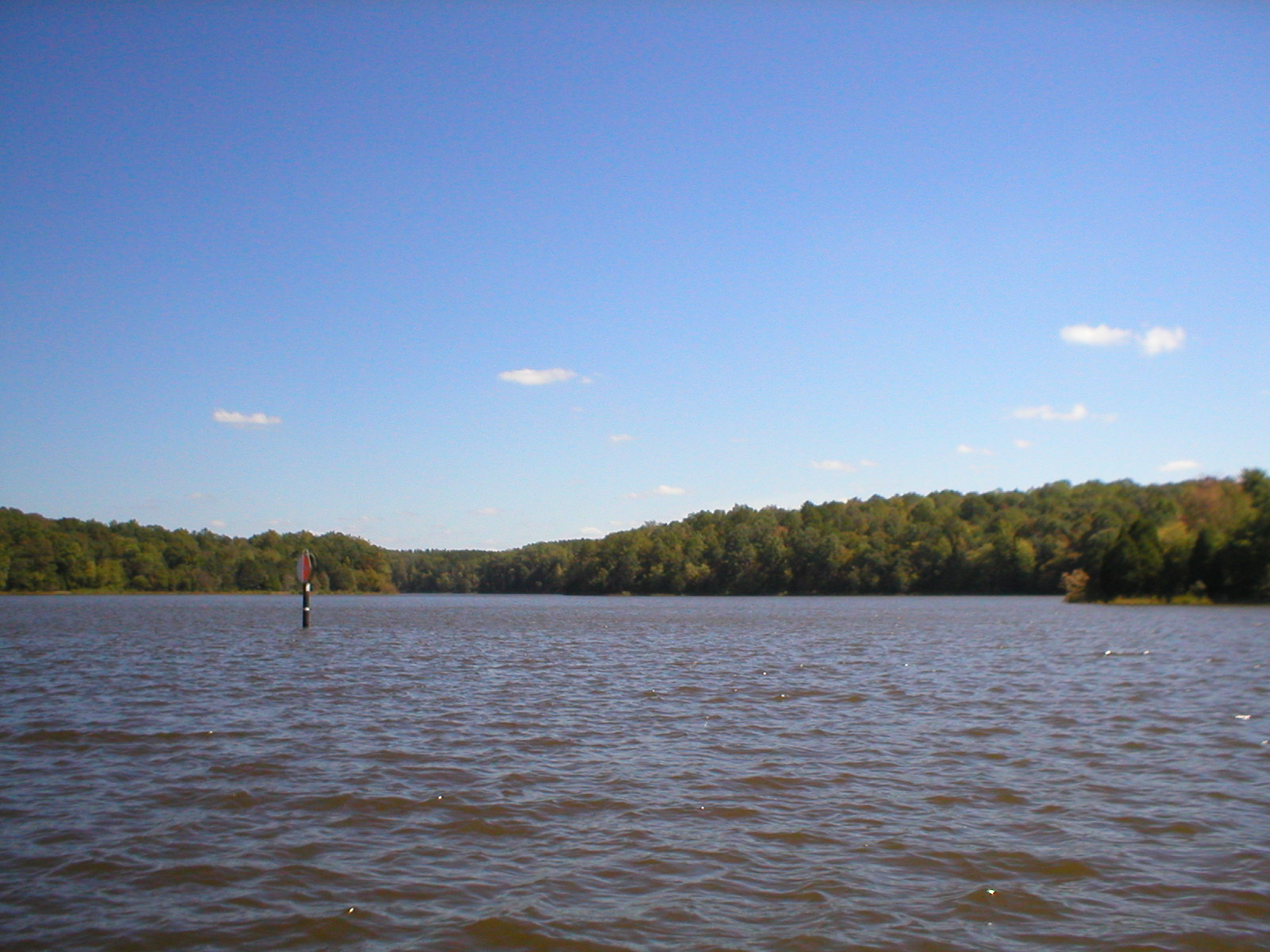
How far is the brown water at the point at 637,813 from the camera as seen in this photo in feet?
23.1

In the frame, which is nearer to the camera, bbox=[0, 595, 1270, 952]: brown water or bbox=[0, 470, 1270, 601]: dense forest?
bbox=[0, 595, 1270, 952]: brown water

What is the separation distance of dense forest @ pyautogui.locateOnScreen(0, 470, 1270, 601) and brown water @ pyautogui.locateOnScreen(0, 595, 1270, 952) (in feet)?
242

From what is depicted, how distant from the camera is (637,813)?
10.1m

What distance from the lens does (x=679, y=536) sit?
182375mm

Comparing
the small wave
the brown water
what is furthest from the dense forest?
the small wave

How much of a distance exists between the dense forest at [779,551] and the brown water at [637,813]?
73.6 m

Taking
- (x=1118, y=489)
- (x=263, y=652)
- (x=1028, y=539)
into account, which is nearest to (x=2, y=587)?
(x=263, y=652)

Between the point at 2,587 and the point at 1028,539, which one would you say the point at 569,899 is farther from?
the point at 2,587

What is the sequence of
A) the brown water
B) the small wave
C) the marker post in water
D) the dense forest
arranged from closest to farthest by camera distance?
the small wave < the brown water < the marker post in water < the dense forest

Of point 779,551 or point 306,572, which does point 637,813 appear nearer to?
point 306,572

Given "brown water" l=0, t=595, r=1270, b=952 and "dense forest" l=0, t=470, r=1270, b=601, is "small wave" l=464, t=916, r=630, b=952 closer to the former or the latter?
"brown water" l=0, t=595, r=1270, b=952

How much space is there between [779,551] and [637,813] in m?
151

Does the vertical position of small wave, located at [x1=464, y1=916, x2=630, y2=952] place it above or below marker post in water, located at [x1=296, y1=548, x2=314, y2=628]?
below

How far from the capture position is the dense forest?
127m
